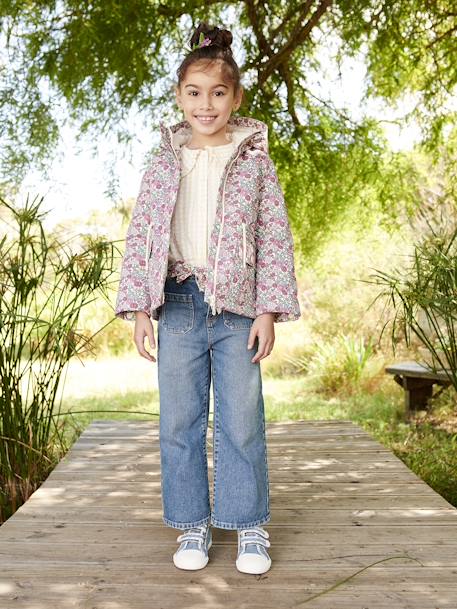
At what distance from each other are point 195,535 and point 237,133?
1.04m

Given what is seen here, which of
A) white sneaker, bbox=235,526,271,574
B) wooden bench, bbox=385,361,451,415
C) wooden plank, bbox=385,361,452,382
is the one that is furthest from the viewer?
wooden bench, bbox=385,361,451,415

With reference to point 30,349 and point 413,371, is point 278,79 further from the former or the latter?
point 30,349

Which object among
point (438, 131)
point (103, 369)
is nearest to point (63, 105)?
point (438, 131)

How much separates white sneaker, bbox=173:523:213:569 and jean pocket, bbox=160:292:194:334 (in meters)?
0.52

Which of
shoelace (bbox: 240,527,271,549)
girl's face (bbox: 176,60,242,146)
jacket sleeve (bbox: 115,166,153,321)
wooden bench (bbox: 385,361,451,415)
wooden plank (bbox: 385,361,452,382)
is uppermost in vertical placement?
girl's face (bbox: 176,60,242,146)

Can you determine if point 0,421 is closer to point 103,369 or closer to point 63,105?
point 63,105

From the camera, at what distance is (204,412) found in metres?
2.03

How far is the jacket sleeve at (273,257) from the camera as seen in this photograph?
1.95m

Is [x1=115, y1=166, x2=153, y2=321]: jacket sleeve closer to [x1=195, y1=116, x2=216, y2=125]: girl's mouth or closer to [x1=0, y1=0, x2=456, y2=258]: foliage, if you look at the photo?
[x1=195, y1=116, x2=216, y2=125]: girl's mouth

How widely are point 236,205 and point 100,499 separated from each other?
3.75 feet

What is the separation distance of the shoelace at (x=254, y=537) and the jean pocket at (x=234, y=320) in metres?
0.51

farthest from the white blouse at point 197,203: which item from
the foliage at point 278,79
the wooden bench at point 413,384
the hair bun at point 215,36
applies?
the wooden bench at point 413,384

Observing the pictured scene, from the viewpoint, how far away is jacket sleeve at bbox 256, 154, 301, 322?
6.40 feet

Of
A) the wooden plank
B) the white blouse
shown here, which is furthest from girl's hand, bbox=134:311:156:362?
the wooden plank
